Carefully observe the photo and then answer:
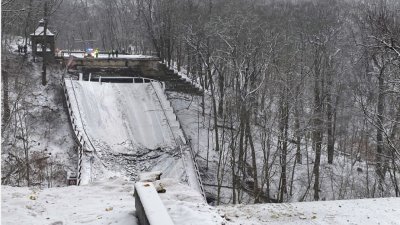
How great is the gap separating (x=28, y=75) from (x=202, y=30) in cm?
1186

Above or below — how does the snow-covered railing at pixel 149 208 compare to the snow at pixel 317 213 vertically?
above

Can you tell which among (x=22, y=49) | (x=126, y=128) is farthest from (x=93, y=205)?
(x=22, y=49)

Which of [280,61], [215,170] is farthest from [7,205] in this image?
[280,61]

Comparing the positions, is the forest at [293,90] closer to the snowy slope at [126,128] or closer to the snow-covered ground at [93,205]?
the snowy slope at [126,128]

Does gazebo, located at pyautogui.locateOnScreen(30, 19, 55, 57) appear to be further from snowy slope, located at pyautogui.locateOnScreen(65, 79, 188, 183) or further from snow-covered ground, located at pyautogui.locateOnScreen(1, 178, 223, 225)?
snow-covered ground, located at pyautogui.locateOnScreen(1, 178, 223, 225)

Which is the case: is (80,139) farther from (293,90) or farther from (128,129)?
(293,90)

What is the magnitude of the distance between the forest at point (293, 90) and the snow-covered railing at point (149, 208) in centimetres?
1122

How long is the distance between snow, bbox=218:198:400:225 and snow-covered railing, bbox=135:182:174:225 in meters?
1.91

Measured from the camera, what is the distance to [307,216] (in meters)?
8.52

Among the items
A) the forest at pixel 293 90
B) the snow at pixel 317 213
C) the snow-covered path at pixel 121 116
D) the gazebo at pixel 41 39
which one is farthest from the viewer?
the gazebo at pixel 41 39

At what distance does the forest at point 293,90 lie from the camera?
2003 centimetres

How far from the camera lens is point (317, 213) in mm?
8664

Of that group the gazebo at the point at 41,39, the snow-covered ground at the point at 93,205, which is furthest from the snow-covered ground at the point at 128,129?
the snow-covered ground at the point at 93,205

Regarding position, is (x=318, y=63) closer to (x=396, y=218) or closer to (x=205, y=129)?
(x=205, y=129)
